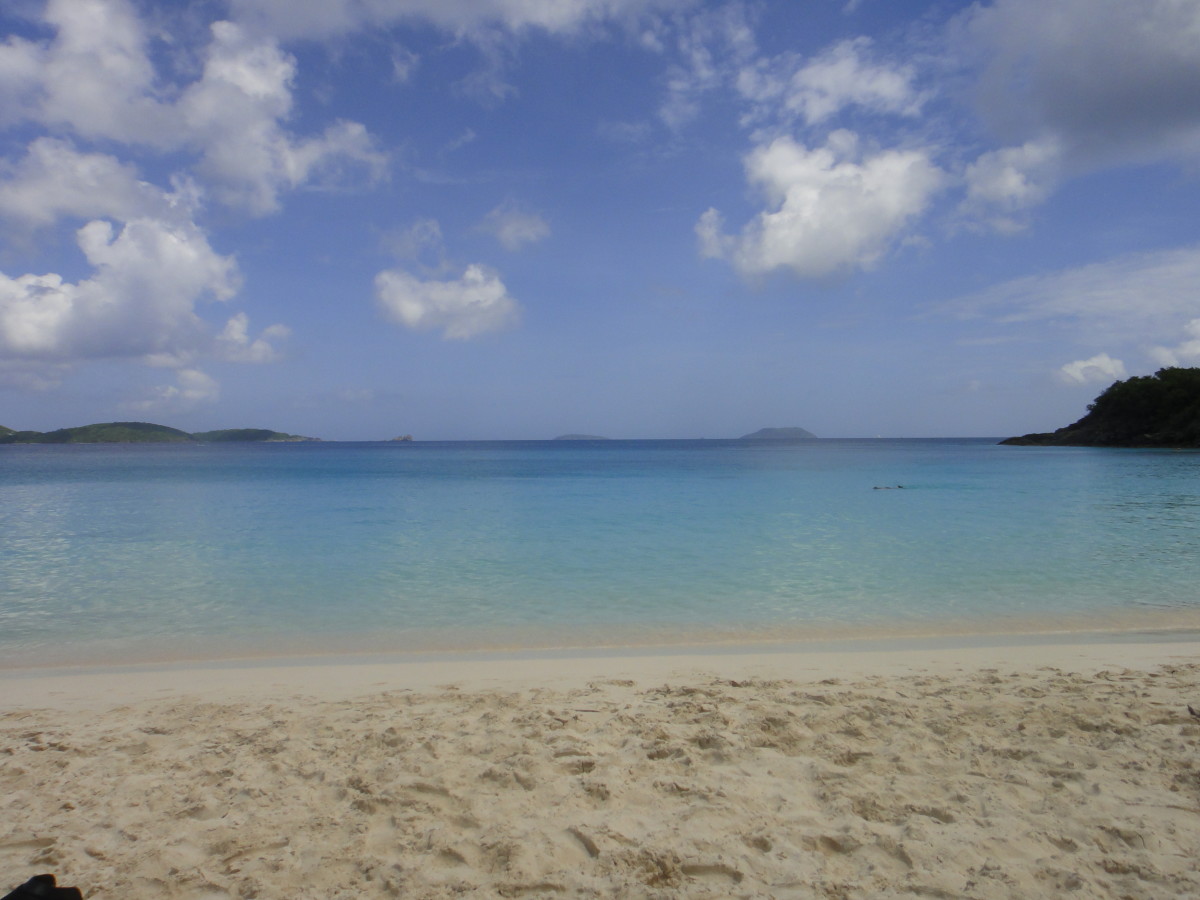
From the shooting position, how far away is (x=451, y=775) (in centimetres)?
409

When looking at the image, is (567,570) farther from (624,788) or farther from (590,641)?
(624,788)

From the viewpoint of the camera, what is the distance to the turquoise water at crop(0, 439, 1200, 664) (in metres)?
8.66

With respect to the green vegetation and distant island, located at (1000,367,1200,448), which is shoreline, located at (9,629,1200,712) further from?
the green vegetation

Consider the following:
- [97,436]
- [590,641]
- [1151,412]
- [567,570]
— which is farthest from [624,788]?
[97,436]

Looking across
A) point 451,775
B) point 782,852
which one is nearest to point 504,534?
point 451,775

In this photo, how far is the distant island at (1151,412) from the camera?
64375 millimetres

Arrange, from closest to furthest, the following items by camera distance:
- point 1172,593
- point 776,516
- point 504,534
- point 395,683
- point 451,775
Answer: point 451,775
point 395,683
point 1172,593
point 504,534
point 776,516

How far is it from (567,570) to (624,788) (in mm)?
8463

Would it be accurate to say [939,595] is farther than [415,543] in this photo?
No

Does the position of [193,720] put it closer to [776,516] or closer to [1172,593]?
[1172,593]

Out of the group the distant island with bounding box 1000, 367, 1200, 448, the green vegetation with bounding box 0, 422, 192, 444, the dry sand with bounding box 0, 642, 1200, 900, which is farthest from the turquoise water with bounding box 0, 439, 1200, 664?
the green vegetation with bounding box 0, 422, 192, 444

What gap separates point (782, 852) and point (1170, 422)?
84487 mm

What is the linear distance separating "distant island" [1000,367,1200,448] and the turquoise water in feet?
176

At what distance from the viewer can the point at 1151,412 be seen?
228ft
